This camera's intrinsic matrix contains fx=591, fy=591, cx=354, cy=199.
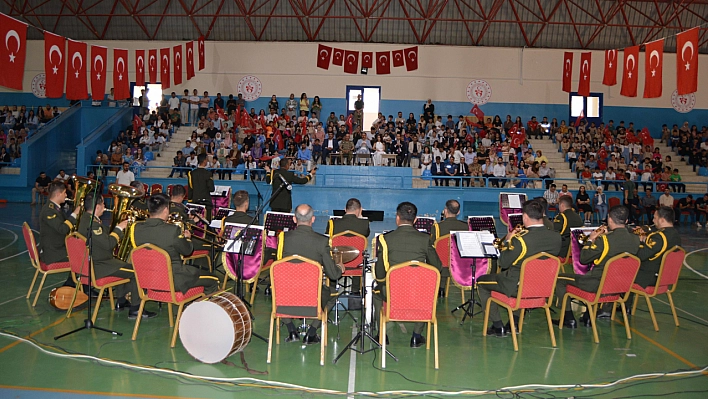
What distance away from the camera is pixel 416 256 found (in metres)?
6.20

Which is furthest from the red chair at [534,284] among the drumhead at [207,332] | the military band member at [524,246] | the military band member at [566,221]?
the military band member at [566,221]

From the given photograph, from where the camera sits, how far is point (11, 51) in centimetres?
1220

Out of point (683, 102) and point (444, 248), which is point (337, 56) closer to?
point (683, 102)

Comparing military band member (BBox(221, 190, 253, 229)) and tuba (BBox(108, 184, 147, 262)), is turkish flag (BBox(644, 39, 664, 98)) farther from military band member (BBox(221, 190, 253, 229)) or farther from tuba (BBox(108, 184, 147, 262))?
tuba (BBox(108, 184, 147, 262))

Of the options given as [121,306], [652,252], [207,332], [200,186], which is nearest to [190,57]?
[200,186]

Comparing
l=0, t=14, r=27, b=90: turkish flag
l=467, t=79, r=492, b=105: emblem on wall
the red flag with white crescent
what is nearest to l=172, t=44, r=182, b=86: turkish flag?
the red flag with white crescent

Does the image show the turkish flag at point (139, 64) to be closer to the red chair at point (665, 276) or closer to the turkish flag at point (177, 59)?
the turkish flag at point (177, 59)

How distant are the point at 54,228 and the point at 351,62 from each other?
1788 centimetres

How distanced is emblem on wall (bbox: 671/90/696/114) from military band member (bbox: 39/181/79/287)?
2634cm

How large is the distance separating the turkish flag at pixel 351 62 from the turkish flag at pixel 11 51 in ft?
43.6

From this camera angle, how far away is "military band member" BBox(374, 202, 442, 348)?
620 cm

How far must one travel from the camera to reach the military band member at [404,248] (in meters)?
6.20

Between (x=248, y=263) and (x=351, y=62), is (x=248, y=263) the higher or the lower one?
the lower one

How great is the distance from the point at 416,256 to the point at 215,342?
2.19 metres
